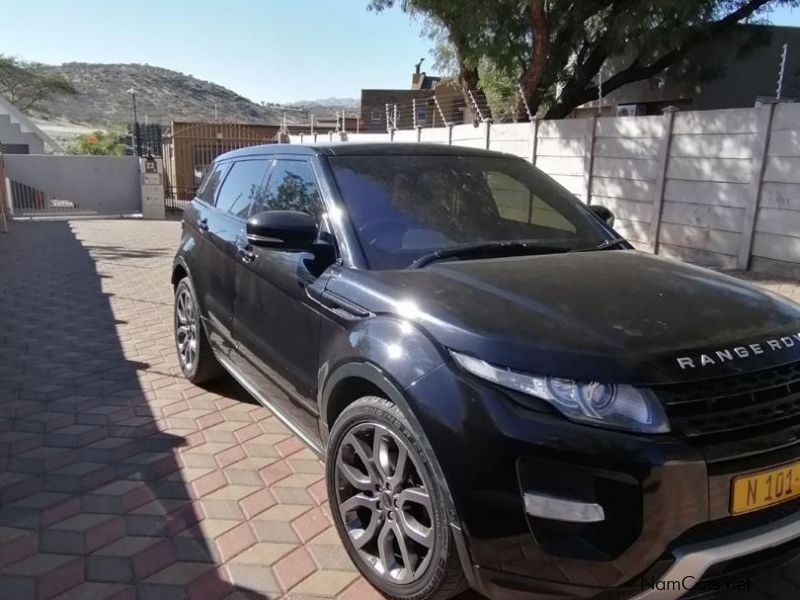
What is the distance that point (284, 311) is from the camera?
120 inches

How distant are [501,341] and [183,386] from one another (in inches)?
130

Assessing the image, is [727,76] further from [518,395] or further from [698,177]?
[518,395]

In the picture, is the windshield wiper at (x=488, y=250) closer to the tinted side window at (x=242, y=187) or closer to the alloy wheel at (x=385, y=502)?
the alloy wheel at (x=385, y=502)

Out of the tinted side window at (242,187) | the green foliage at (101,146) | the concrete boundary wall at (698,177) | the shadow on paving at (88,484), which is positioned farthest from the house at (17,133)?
the tinted side window at (242,187)

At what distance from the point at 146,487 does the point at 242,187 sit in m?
1.90

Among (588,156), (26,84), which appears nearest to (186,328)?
(588,156)

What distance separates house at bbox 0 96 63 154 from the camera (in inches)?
1082

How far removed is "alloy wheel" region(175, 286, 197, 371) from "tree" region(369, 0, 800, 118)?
30.2ft

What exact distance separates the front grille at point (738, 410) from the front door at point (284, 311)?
4.85ft

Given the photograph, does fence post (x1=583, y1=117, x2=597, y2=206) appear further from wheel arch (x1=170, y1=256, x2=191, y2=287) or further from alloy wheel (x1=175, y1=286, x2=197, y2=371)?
alloy wheel (x1=175, y1=286, x2=197, y2=371)

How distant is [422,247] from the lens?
2850mm

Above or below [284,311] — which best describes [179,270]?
below

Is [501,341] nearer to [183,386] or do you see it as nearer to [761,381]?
[761,381]

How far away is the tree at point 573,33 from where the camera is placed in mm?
11594
